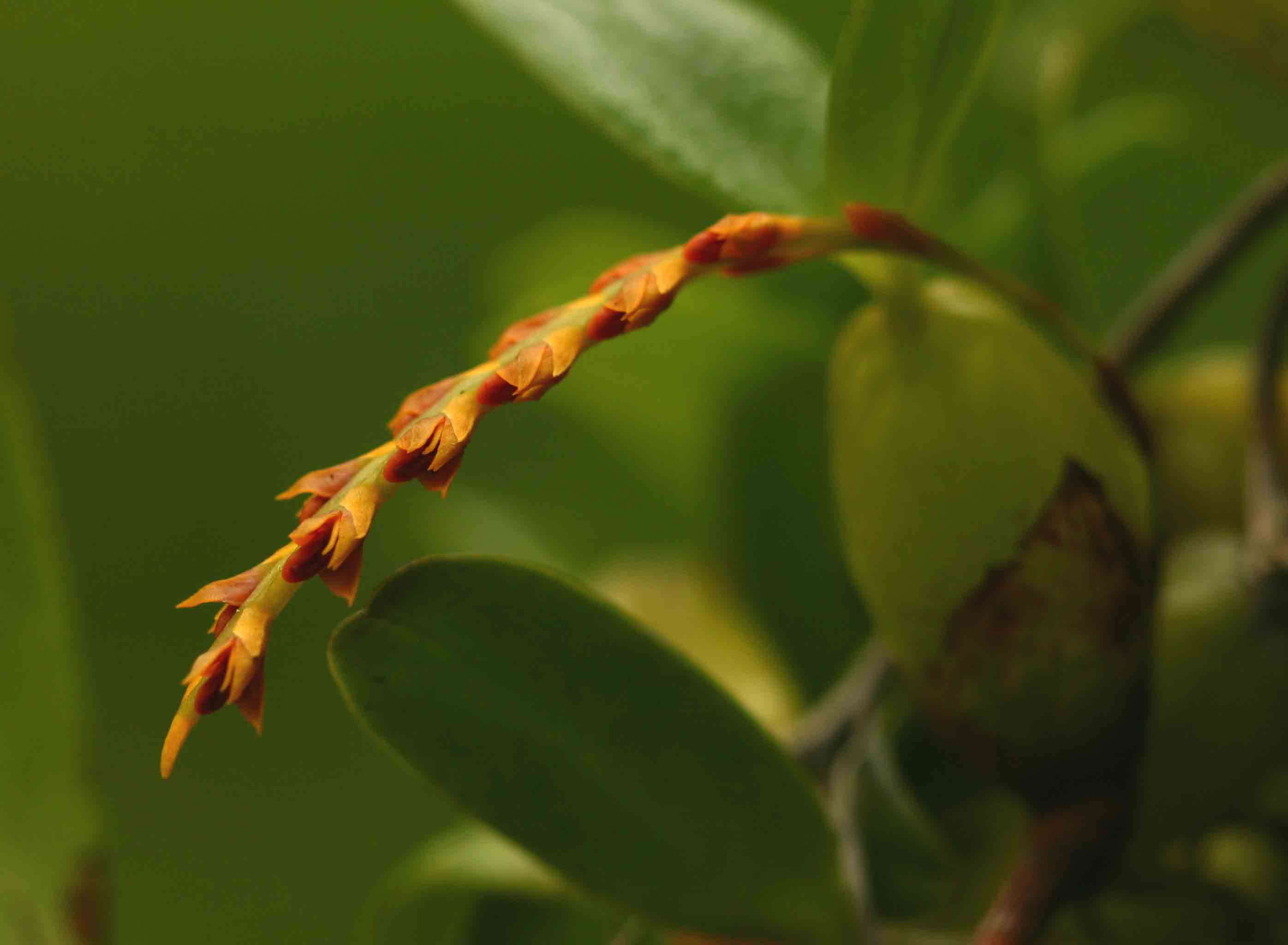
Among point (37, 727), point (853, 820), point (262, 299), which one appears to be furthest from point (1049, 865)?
point (262, 299)

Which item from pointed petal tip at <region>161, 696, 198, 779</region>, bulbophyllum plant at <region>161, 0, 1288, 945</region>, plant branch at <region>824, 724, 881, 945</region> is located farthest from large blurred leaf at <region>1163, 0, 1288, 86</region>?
pointed petal tip at <region>161, 696, 198, 779</region>

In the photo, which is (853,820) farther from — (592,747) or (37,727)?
(37,727)

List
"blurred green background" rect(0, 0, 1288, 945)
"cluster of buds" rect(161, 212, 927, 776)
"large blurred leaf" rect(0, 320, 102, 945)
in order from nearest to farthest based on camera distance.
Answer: "cluster of buds" rect(161, 212, 927, 776), "large blurred leaf" rect(0, 320, 102, 945), "blurred green background" rect(0, 0, 1288, 945)

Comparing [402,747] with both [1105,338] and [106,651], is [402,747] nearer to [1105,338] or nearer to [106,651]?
[1105,338]

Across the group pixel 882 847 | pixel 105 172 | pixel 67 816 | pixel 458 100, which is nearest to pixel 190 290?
pixel 105 172

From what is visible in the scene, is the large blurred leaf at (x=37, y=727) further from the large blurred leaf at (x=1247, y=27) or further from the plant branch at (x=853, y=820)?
the large blurred leaf at (x=1247, y=27)

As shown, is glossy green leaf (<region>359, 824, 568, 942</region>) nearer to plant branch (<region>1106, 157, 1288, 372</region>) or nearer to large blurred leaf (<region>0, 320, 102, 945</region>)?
large blurred leaf (<region>0, 320, 102, 945</region>)

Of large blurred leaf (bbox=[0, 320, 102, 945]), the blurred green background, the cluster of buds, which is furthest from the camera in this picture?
the blurred green background
